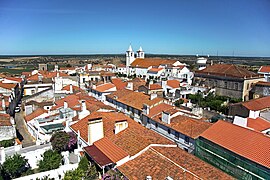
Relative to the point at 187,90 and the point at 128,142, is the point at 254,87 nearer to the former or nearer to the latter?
the point at 187,90

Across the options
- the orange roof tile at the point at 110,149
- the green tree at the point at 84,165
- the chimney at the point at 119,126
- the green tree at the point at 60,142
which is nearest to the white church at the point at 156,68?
the chimney at the point at 119,126

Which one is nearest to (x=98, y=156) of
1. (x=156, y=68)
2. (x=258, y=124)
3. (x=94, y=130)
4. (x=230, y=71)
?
(x=94, y=130)

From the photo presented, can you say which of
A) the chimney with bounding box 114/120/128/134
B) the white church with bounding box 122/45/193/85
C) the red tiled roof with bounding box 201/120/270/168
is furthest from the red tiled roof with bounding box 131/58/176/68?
the chimney with bounding box 114/120/128/134

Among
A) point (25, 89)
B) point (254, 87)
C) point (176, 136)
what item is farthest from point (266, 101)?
point (25, 89)

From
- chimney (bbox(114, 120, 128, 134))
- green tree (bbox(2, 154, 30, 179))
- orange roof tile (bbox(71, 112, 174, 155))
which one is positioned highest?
chimney (bbox(114, 120, 128, 134))

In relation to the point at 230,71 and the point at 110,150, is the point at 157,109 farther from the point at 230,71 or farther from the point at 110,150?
the point at 230,71

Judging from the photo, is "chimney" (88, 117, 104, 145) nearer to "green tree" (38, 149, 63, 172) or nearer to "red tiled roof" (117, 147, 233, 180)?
"green tree" (38, 149, 63, 172)
